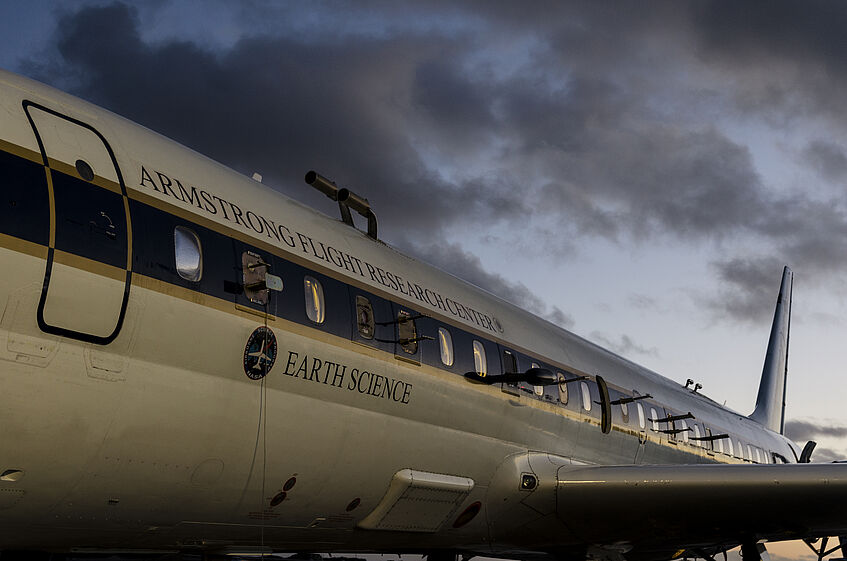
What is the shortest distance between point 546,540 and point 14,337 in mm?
8034

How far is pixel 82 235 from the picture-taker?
5.39 m

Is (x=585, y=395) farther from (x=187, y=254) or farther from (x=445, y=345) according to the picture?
(x=187, y=254)

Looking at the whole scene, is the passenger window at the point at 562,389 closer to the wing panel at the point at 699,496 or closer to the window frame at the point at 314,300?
the wing panel at the point at 699,496

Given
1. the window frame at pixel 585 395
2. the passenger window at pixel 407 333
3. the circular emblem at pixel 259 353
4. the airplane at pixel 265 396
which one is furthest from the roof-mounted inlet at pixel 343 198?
the window frame at pixel 585 395

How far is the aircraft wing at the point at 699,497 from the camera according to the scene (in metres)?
10.1

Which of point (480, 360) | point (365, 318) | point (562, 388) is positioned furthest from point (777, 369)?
point (365, 318)

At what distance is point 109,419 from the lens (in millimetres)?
5434

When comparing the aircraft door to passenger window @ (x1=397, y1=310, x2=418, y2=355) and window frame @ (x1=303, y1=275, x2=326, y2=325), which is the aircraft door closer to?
window frame @ (x1=303, y1=275, x2=326, y2=325)

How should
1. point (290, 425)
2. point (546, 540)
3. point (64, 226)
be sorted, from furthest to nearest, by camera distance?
point (546, 540)
point (290, 425)
point (64, 226)

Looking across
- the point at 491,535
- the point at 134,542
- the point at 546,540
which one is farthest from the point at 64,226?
the point at 546,540

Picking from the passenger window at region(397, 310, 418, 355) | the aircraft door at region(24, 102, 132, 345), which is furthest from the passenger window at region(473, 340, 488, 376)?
the aircraft door at region(24, 102, 132, 345)

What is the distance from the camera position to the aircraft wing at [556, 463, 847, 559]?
33.1 ft

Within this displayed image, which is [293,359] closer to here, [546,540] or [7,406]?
[7,406]

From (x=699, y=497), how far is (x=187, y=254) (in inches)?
276
